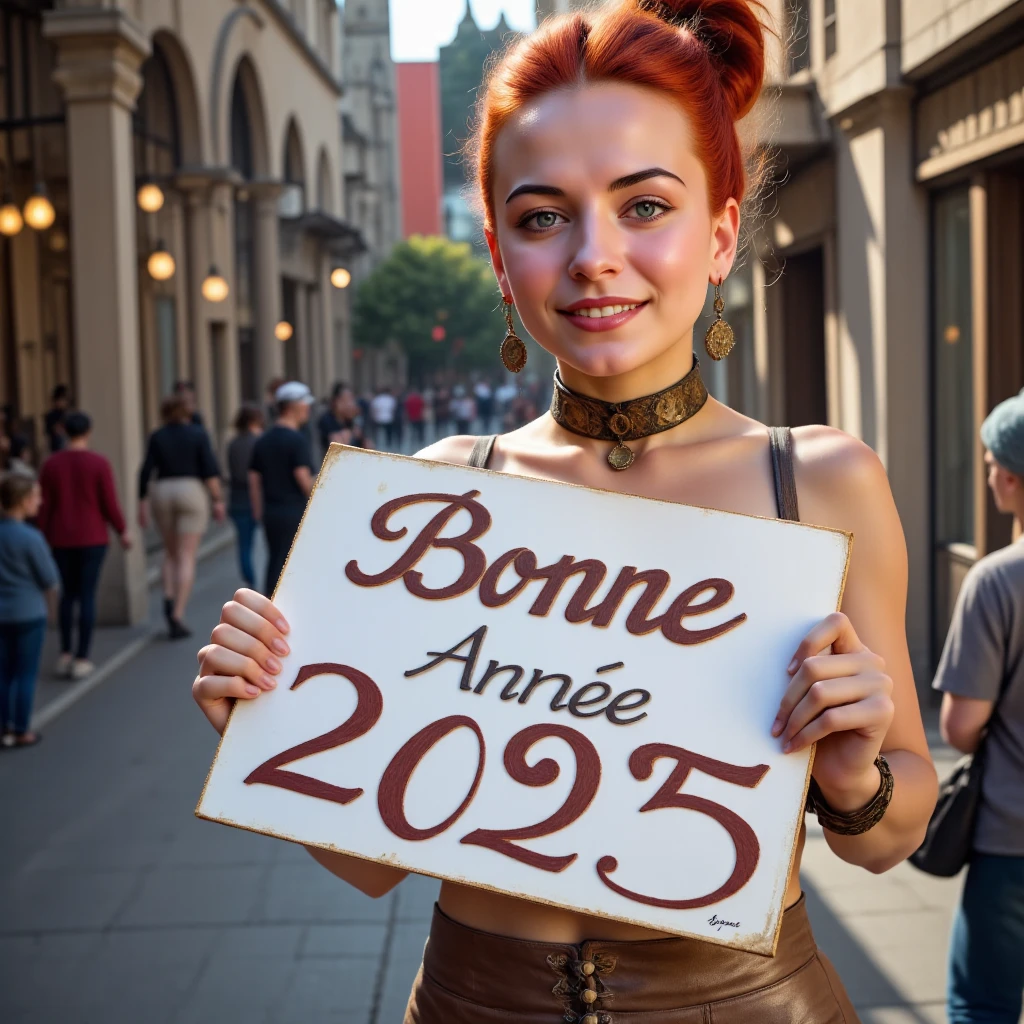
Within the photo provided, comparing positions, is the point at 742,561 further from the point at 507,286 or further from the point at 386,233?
the point at 386,233

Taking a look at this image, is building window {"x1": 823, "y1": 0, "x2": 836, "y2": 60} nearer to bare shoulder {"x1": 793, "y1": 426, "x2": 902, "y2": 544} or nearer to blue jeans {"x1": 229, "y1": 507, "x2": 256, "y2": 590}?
blue jeans {"x1": 229, "y1": 507, "x2": 256, "y2": 590}

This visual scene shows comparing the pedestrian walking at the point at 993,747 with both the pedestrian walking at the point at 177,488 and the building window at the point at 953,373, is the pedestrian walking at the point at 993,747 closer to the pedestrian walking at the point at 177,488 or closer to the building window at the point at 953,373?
the building window at the point at 953,373

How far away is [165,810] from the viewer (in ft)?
22.8

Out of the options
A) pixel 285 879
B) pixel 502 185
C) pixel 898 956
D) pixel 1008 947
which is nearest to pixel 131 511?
pixel 285 879

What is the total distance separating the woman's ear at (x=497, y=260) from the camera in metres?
2.09

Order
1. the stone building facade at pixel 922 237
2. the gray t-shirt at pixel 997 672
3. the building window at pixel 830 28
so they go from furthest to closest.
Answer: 1. the building window at pixel 830 28
2. the stone building facade at pixel 922 237
3. the gray t-shirt at pixel 997 672

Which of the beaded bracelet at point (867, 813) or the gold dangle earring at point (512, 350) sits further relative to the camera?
the gold dangle earring at point (512, 350)

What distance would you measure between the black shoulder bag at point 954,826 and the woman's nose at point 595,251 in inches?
82.0

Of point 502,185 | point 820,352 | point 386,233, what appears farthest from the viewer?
point 386,233

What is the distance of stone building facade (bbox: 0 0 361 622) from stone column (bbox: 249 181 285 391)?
3 centimetres

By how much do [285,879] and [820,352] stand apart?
7.57 metres

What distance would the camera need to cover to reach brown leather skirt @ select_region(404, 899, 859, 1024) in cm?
182

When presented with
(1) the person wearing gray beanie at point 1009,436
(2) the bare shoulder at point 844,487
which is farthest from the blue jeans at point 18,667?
(2) the bare shoulder at point 844,487

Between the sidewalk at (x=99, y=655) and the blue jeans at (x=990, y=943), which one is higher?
the blue jeans at (x=990, y=943)
